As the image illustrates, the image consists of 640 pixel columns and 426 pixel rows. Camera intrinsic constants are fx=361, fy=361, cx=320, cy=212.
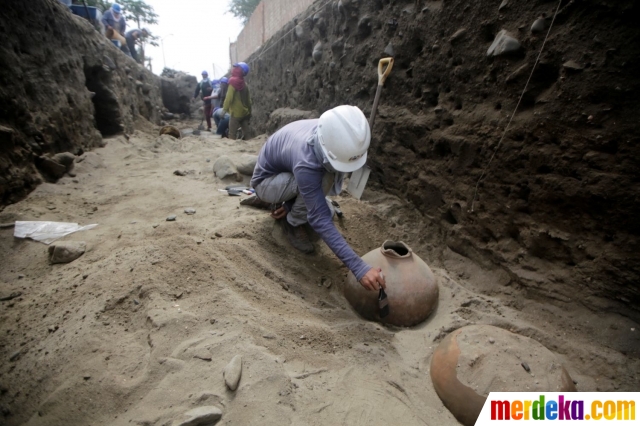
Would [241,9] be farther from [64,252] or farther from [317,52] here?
[64,252]

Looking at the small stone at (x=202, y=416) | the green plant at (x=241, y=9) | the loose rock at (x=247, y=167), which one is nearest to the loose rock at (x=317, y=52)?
the loose rock at (x=247, y=167)

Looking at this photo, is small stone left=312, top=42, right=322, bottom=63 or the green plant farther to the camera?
the green plant

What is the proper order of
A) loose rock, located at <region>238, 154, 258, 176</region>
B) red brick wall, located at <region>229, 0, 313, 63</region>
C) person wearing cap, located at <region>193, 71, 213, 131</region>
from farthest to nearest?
person wearing cap, located at <region>193, 71, 213, 131</region> < red brick wall, located at <region>229, 0, 313, 63</region> < loose rock, located at <region>238, 154, 258, 176</region>

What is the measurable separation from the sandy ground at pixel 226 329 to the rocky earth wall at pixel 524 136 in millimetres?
222

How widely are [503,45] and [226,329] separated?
7.66 feet

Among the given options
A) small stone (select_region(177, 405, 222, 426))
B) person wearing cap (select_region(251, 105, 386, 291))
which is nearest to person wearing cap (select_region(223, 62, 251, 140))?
person wearing cap (select_region(251, 105, 386, 291))

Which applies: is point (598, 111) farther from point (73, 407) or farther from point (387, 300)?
point (73, 407)

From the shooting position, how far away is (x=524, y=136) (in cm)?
222

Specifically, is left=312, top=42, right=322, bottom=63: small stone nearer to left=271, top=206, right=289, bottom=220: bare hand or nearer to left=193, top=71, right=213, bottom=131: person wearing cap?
left=271, top=206, right=289, bottom=220: bare hand

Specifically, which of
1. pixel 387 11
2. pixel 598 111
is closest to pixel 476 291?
pixel 598 111

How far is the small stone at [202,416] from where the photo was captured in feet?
4.32

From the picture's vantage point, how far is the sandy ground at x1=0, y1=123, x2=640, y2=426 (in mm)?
1487

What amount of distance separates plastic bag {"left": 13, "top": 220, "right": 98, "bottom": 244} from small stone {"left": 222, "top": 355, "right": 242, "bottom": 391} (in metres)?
1.91

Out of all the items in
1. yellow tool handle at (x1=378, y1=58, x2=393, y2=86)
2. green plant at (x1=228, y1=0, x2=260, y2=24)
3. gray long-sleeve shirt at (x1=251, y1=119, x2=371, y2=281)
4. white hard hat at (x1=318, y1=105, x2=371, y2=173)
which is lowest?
gray long-sleeve shirt at (x1=251, y1=119, x2=371, y2=281)
